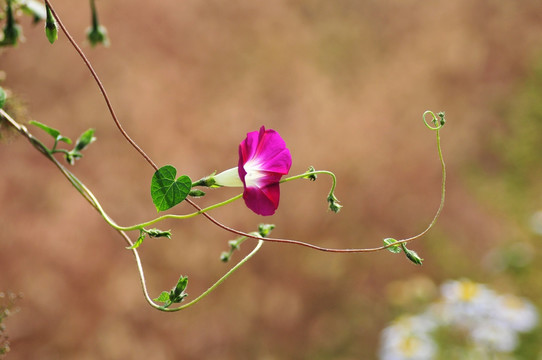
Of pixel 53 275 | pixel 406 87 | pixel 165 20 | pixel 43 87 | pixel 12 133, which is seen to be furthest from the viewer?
pixel 406 87

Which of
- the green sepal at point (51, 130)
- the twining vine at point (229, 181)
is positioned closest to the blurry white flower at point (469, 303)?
the twining vine at point (229, 181)

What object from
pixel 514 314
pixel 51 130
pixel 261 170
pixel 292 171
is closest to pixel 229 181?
pixel 261 170

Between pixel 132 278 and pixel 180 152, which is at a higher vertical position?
pixel 180 152

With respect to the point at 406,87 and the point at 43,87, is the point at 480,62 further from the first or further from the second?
the point at 43,87

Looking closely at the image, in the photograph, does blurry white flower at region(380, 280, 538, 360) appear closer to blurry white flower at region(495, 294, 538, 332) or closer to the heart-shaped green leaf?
blurry white flower at region(495, 294, 538, 332)

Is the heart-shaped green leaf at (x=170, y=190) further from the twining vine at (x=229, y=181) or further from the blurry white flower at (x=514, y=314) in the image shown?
the blurry white flower at (x=514, y=314)

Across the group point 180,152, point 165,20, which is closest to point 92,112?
point 180,152

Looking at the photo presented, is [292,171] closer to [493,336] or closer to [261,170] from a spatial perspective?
[493,336]
